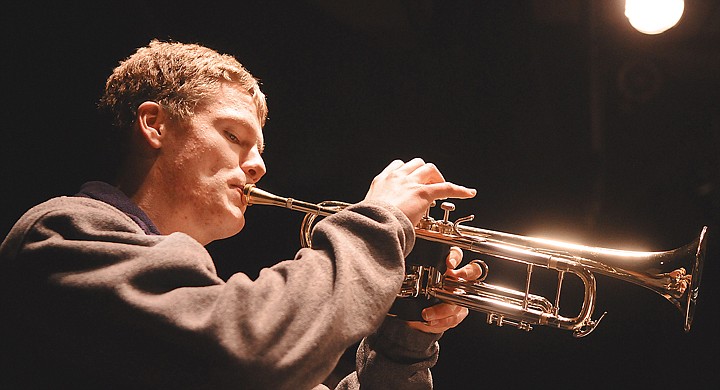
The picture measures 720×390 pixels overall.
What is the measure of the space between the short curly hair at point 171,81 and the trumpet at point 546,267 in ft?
0.86

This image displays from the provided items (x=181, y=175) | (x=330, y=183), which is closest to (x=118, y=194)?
(x=181, y=175)

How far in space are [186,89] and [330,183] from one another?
3.40 feet

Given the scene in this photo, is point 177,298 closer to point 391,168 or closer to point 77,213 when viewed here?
point 77,213

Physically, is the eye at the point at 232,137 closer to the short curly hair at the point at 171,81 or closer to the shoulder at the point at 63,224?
the short curly hair at the point at 171,81

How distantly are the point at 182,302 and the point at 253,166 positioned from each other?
59 centimetres

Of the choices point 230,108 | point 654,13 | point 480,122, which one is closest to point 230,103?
point 230,108

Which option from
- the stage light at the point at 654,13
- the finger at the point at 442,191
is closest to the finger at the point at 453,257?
the finger at the point at 442,191

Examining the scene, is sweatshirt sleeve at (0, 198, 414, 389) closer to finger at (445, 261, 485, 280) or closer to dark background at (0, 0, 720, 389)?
finger at (445, 261, 485, 280)

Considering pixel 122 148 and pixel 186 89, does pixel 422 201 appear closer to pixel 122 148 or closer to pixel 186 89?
pixel 186 89

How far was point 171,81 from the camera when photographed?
1.50 metres

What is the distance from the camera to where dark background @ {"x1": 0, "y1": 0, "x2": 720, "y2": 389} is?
80.0 inches

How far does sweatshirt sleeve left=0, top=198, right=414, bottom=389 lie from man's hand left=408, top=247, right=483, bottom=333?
48cm

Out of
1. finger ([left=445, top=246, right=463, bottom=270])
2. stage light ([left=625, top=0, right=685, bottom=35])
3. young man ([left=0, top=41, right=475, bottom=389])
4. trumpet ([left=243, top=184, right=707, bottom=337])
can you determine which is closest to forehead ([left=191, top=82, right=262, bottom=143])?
trumpet ([left=243, top=184, right=707, bottom=337])

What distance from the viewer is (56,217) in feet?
3.45
